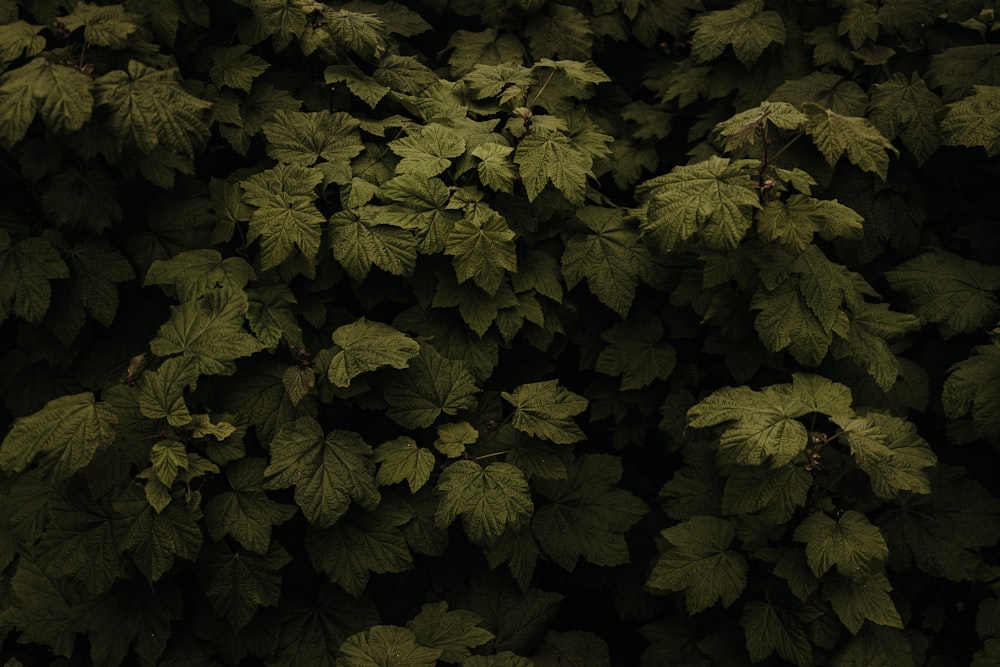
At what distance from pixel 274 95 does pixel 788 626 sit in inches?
121

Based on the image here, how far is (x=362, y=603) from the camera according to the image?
3.33 metres

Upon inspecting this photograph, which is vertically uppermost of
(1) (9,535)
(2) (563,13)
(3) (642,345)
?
(2) (563,13)

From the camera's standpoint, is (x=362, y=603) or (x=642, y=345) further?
(x=642, y=345)

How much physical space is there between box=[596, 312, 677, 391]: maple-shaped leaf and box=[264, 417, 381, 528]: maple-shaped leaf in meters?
1.21

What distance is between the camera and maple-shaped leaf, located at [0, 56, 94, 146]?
2.95 meters

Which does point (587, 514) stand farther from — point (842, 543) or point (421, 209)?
point (421, 209)

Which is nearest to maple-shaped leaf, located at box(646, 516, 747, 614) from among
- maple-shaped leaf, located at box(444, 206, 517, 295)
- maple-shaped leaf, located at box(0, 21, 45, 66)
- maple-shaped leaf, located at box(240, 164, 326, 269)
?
maple-shaped leaf, located at box(444, 206, 517, 295)

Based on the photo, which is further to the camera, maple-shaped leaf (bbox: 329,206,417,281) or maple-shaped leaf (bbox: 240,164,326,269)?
maple-shaped leaf (bbox: 329,206,417,281)

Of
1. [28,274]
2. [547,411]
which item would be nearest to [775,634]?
[547,411]

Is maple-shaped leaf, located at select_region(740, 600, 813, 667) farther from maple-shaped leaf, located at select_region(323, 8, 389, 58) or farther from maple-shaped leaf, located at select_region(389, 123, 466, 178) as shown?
maple-shaped leaf, located at select_region(323, 8, 389, 58)

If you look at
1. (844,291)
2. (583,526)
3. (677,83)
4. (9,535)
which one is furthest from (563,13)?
(9,535)

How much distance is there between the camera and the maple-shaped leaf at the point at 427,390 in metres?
3.29

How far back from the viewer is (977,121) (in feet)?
11.8

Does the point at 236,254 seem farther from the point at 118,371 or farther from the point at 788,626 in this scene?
the point at 788,626
